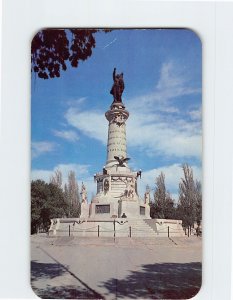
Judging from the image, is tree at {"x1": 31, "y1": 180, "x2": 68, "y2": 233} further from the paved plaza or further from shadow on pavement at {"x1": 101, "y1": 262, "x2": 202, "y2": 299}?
shadow on pavement at {"x1": 101, "y1": 262, "x2": 202, "y2": 299}

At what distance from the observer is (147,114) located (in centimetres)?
420

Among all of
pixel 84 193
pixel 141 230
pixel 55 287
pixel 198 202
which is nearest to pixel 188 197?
pixel 198 202

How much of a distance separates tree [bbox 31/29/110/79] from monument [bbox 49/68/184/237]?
14.6 inches

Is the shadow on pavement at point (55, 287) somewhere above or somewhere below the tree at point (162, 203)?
below

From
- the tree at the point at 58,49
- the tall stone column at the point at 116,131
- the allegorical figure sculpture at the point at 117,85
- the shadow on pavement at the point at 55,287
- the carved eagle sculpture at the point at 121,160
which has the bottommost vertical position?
the shadow on pavement at the point at 55,287

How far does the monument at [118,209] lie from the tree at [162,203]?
5 cm

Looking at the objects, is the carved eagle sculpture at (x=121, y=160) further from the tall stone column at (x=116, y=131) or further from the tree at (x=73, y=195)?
the tree at (x=73, y=195)

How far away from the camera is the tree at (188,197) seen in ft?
13.7

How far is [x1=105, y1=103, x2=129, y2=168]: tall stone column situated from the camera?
405cm

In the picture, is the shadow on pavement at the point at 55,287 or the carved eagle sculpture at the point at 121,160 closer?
the carved eagle sculpture at the point at 121,160

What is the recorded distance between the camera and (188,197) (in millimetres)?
4184

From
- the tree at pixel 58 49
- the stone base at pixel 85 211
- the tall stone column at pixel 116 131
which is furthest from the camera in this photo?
the stone base at pixel 85 211

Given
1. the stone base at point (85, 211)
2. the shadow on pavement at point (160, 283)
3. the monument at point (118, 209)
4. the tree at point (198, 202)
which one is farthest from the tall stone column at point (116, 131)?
the shadow on pavement at point (160, 283)

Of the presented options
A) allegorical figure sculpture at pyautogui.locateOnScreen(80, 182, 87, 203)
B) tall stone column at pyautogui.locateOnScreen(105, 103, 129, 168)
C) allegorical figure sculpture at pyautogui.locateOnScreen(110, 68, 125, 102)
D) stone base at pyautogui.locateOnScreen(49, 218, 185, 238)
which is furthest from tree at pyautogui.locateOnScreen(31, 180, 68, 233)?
allegorical figure sculpture at pyautogui.locateOnScreen(110, 68, 125, 102)
